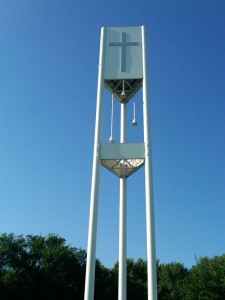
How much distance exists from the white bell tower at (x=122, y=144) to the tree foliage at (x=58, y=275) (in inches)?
1289

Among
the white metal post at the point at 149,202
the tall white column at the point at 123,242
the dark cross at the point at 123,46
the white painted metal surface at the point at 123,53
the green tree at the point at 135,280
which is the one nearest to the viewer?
the white metal post at the point at 149,202

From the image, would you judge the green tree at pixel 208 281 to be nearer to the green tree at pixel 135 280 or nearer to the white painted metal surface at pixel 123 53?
the green tree at pixel 135 280

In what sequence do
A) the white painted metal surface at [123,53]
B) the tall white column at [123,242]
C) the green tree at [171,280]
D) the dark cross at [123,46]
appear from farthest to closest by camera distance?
the green tree at [171,280], the dark cross at [123,46], the white painted metal surface at [123,53], the tall white column at [123,242]

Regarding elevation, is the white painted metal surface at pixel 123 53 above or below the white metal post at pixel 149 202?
above

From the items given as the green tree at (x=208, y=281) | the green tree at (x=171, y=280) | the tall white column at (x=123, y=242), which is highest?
the green tree at (x=171, y=280)

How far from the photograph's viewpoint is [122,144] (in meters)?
19.2

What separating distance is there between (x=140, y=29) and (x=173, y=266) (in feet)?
220

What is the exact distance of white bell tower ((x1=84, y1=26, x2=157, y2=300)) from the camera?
17.2 meters

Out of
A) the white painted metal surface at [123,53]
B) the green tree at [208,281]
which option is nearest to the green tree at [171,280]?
the green tree at [208,281]

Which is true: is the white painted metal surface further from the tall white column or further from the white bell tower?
the tall white column

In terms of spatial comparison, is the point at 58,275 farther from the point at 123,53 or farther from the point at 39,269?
the point at 123,53

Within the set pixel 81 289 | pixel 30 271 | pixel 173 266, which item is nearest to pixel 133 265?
pixel 173 266

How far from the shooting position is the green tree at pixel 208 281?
47088mm

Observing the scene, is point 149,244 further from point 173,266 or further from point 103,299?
point 173,266
